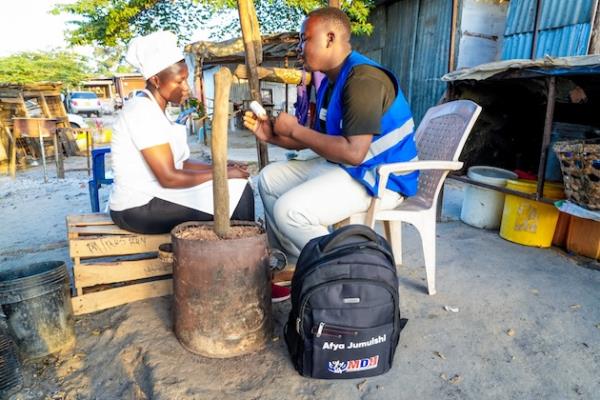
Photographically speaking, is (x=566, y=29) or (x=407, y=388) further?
(x=566, y=29)

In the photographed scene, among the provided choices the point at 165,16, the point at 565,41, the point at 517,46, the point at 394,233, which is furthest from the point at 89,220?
the point at 165,16

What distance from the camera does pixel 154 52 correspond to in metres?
2.26

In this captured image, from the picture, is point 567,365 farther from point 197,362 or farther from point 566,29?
point 566,29

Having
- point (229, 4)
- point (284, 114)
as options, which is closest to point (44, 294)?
point (284, 114)

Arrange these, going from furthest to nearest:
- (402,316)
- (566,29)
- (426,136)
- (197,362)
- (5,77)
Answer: (5,77), (566,29), (426,136), (402,316), (197,362)

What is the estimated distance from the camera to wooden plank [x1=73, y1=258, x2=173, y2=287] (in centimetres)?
238

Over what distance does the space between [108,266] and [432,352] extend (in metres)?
1.92

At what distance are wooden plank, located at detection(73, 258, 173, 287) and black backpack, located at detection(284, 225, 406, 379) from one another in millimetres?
1119

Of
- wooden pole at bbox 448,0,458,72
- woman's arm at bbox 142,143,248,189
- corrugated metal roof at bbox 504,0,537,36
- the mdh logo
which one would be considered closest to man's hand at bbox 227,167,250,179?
woman's arm at bbox 142,143,248,189

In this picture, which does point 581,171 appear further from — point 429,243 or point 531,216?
point 429,243

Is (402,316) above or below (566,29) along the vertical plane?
below

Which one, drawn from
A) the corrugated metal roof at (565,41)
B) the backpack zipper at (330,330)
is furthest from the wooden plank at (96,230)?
the corrugated metal roof at (565,41)

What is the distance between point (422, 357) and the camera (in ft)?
6.70

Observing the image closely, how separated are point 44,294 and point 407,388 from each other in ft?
6.00
